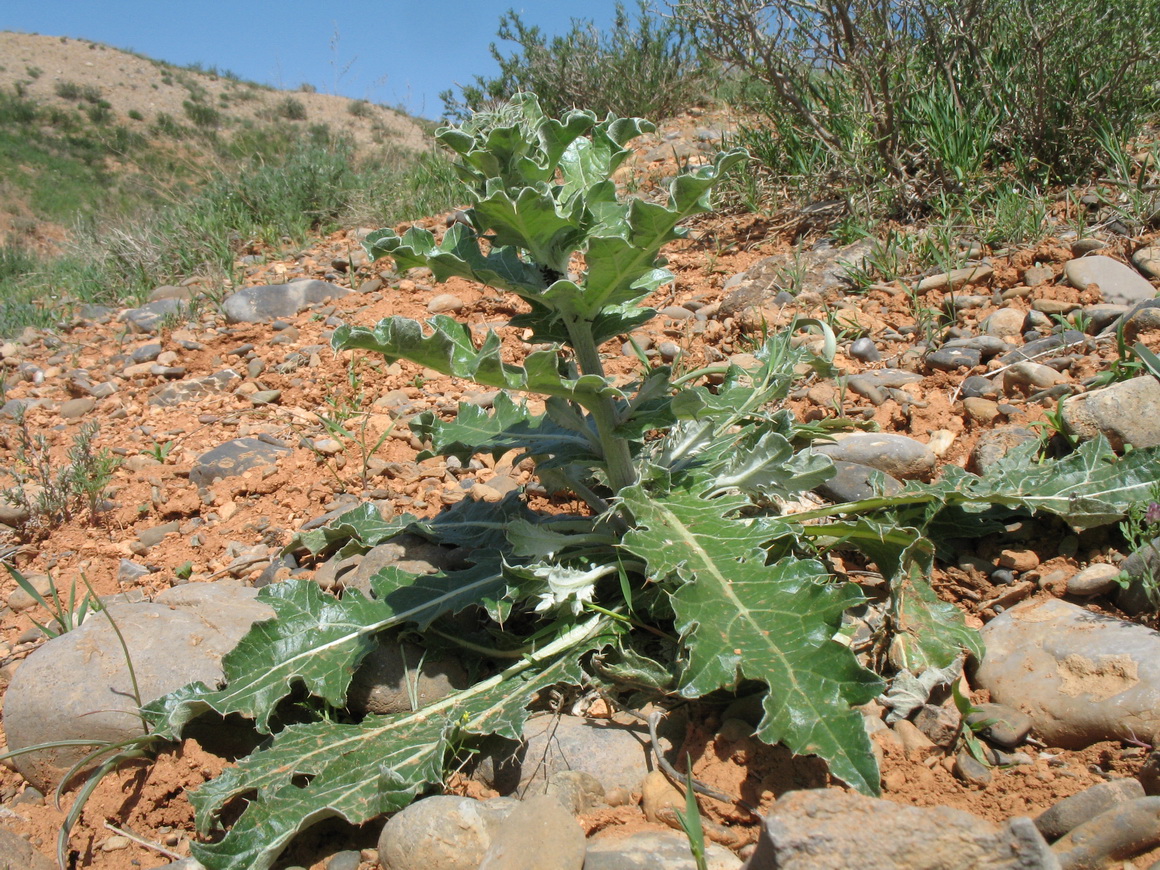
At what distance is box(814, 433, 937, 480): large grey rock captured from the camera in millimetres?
2725

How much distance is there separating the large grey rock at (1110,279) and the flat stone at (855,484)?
155cm

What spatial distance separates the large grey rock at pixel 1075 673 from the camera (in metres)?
1.70

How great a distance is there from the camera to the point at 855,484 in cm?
265

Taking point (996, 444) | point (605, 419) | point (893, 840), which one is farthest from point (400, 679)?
point (996, 444)

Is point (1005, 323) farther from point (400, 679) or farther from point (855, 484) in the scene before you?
point (400, 679)

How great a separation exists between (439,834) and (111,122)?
34962mm

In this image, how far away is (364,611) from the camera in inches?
90.4

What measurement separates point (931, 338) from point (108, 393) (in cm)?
430

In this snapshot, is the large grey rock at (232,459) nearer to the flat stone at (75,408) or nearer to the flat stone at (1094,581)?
the flat stone at (75,408)

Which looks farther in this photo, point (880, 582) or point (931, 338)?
point (931, 338)

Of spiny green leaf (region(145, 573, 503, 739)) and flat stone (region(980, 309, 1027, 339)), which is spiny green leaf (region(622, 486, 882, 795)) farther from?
flat stone (region(980, 309, 1027, 339))

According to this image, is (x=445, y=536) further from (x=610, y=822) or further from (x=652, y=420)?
(x=610, y=822)

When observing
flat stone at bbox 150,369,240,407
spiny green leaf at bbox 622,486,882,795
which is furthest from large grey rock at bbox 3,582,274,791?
flat stone at bbox 150,369,240,407

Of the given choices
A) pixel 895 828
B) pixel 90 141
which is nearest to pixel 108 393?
pixel 895 828
